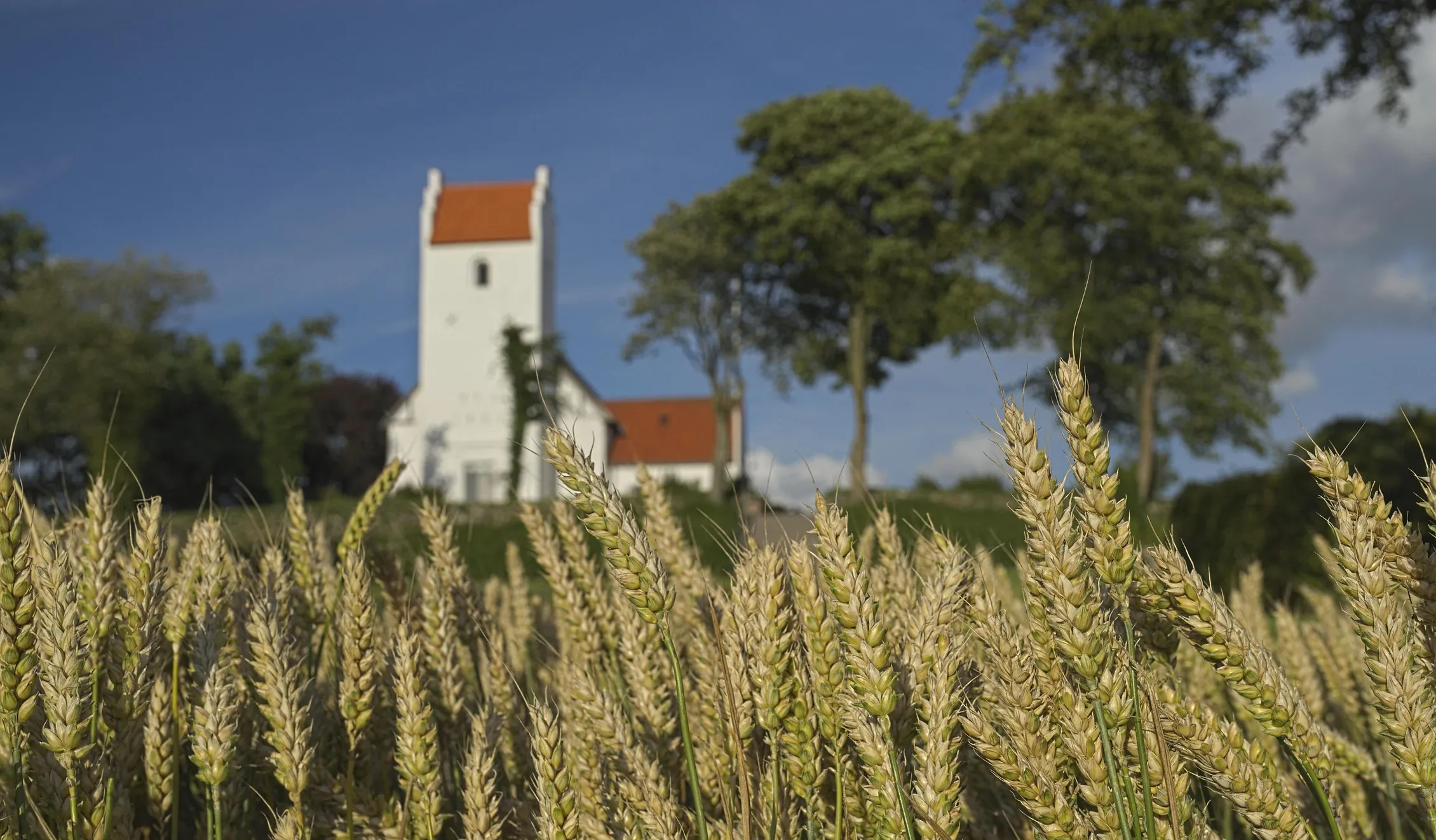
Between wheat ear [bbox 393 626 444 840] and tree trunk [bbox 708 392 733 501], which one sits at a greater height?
tree trunk [bbox 708 392 733 501]

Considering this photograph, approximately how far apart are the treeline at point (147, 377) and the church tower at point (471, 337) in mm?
4940

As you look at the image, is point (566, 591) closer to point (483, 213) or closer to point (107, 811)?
point (107, 811)

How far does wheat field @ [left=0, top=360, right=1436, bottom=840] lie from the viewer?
1375 millimetres

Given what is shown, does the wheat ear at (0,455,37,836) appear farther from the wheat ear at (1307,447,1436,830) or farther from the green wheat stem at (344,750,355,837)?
the wheat ear at (1307,447,1436,830)

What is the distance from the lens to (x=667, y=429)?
63125 mm

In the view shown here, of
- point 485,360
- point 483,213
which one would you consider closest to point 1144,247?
point 485,360

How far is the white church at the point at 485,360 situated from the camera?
5766cm

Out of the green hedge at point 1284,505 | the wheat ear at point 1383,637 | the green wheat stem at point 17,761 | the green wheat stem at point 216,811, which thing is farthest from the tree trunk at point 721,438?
the wheat ear at point 1383,637

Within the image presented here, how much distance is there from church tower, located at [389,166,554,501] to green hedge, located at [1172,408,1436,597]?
143 feet

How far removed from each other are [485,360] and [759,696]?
58.2 meters

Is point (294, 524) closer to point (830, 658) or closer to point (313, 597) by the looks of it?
point (313, 597)

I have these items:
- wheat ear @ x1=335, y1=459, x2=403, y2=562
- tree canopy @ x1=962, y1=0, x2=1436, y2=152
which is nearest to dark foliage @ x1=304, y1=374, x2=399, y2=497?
tree canopy @ x1=962, y1=0, x2=1436, y2=152

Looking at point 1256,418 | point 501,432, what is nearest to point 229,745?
point 1256,418

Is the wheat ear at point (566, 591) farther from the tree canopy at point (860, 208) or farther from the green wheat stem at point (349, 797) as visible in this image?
the tree canopy at point (860, 208)
